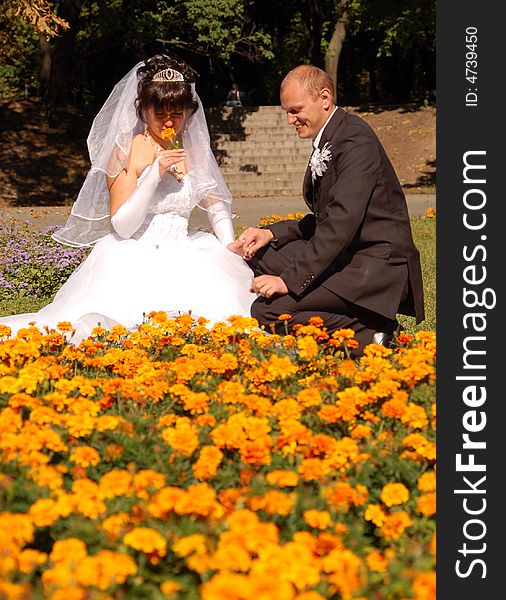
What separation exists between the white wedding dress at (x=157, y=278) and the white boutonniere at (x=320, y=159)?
91cm

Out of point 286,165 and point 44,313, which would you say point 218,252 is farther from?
point 286,165

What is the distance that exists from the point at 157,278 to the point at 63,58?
2275 centimetres

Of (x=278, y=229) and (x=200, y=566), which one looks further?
(x=278, y=229)

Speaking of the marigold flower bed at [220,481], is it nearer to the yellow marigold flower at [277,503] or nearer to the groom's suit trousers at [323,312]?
the yellow marigold flower at [277,503]

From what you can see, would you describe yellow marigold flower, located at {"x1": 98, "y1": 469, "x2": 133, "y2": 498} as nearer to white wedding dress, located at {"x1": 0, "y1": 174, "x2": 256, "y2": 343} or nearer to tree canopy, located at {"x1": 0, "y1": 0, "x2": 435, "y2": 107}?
white wedding dress, located at {"x1": 0, "y1": 174, "x2": 256, "y2": 343}

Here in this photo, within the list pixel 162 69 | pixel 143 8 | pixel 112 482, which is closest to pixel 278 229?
pixel 162 69

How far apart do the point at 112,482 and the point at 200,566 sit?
1.41ft

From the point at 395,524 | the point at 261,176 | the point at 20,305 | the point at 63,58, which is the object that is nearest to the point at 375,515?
the point at 395,524

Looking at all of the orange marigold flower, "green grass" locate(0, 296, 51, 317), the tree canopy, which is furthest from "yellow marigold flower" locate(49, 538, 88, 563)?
the tree canopy

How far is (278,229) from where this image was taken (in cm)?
597

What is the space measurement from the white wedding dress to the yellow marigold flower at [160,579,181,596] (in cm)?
326

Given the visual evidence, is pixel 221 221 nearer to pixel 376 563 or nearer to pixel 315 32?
pixel 376 563

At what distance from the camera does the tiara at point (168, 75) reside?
5.87 metres

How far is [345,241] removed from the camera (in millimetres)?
5059
